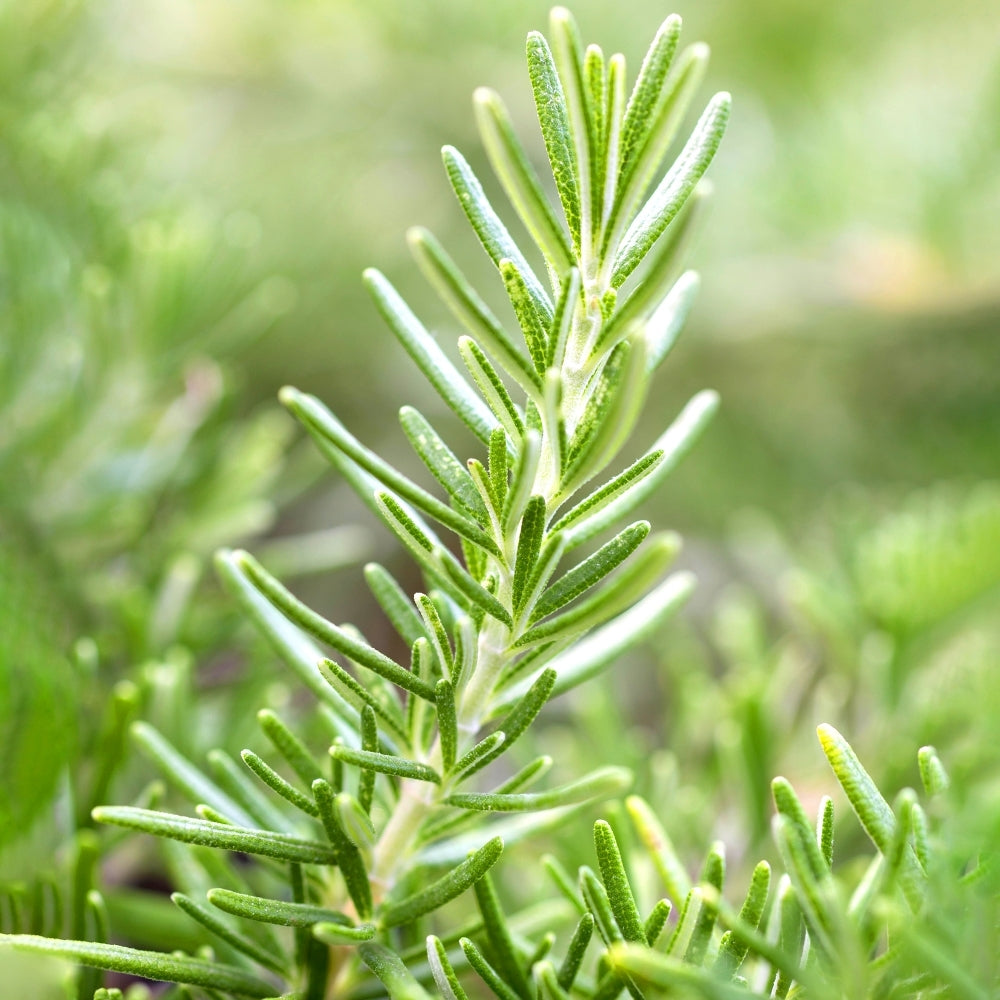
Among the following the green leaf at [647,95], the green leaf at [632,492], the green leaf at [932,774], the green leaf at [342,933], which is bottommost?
the green leaf at [342,933]

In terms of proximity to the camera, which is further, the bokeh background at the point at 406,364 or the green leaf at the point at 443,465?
the bokeh background at the point at 406,364

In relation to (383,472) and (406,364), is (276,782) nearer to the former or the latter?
(383,472)

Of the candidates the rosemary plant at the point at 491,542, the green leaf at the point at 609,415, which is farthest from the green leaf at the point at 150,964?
the green leaf at the point at 609,415

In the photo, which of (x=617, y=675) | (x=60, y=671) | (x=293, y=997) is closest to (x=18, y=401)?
(x=60, y=671)

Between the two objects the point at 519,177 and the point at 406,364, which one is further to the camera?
the point at 406,364

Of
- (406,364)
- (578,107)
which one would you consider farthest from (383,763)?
(406,364)

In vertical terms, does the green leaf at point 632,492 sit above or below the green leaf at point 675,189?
below

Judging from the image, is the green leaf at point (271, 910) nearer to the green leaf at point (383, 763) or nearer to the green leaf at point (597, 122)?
the green leaf at point (383, 763)

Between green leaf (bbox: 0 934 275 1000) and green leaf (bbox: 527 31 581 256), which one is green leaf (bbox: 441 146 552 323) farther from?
green leaf (bbox: 0 934 275 1000)

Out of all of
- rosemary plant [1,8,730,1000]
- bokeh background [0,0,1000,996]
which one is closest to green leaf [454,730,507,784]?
rosemary plant [1,8,730,1000]
